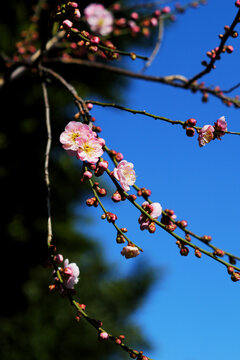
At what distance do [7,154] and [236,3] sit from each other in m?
4.90

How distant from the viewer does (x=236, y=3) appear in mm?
935

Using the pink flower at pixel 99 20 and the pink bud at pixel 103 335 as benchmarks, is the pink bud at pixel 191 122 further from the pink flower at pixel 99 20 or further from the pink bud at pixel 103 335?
the pink flower at pixel 99 20

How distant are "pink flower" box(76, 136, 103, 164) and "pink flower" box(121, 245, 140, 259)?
190mm

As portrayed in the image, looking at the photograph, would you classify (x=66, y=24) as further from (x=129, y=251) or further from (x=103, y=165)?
(x=129, y=251)

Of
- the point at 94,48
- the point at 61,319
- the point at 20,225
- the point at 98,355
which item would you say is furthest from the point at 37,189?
the point at 94,48

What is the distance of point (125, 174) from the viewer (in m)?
0.85

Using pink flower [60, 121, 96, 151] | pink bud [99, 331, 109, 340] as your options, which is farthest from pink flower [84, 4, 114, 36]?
pink bud [99, 331, 109, 340]

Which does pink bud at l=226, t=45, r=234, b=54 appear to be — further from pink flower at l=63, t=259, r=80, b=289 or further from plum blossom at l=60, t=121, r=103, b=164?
pink flower at l=63, t=259, r=80, b=289

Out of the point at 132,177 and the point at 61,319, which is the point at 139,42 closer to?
the point at 61,319

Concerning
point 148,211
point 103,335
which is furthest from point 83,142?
point 103,335

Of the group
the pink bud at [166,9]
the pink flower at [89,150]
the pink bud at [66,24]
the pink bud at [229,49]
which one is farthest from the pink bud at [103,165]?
the pink bud at [166,9]

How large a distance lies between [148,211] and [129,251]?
9cm

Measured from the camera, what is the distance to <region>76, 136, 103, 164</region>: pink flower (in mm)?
846

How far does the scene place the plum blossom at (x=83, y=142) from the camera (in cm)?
85
